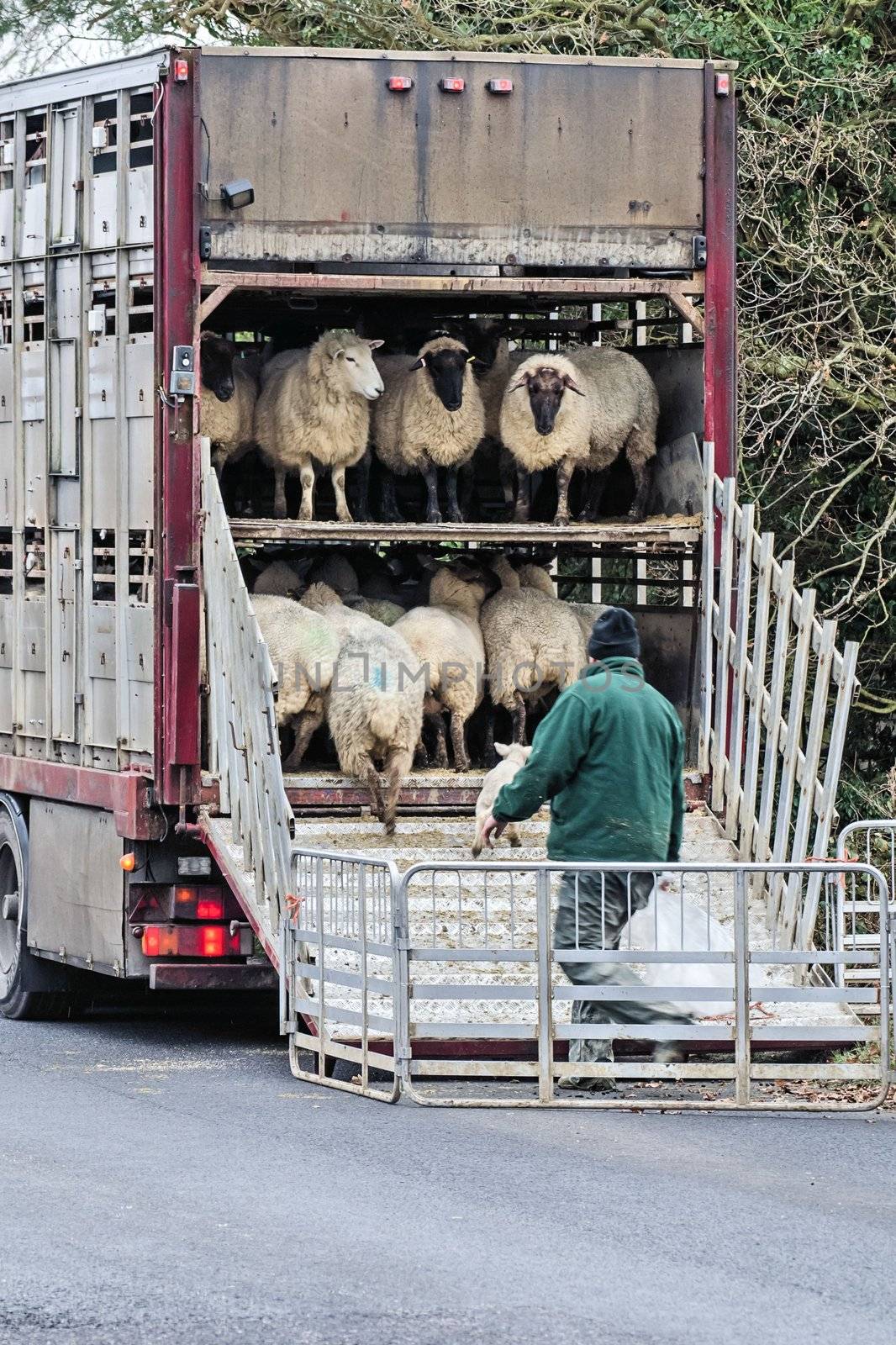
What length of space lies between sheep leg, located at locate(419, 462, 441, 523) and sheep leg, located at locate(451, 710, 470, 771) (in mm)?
1251

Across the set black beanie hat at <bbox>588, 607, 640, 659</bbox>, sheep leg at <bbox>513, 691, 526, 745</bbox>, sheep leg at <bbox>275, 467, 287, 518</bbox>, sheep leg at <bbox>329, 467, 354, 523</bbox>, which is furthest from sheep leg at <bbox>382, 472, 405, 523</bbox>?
black beanie hat at <bbox>588, 607, 640, 659</bbox>

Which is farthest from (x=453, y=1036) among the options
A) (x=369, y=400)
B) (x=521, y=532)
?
(x=369, y=400)

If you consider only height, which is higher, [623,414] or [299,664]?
[623,414]

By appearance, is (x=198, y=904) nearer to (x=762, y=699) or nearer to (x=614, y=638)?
(x=614, y=638)

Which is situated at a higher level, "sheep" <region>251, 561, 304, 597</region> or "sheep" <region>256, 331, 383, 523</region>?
"sheep" <region>256, 331, 383, 523</region>

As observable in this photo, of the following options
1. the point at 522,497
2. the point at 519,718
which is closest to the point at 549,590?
the point at 522,497

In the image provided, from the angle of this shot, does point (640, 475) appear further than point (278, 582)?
Yes

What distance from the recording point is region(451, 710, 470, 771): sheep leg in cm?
1159

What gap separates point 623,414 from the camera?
490 inches

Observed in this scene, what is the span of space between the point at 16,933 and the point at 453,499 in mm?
3356

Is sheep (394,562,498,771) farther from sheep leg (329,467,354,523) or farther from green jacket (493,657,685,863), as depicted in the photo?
green jacket (493,657,685,863)

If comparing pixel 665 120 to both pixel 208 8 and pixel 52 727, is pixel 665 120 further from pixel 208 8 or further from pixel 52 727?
pixel 208 8

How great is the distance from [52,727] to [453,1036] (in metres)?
3.72

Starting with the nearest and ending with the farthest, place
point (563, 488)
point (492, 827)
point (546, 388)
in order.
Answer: point (492, 827) < point (546, 388) < point (563, 488)
